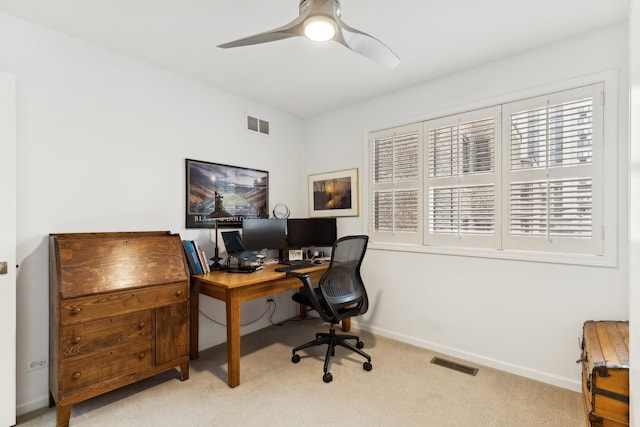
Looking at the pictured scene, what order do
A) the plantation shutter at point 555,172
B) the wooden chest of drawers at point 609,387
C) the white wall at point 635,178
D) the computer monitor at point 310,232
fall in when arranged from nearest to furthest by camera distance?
1. the white wall at point 635,178
2. the wooden chest of drawers at point 609,387
3. the plantation shutter at point 555,172
4. the computer monitor at point 310,232

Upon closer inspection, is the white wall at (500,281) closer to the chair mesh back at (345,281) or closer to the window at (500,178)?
the window at (500,178)

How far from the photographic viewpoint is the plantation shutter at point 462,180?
2.73m

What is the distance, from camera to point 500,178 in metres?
2.66

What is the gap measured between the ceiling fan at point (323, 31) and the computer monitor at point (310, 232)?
2.03 meters

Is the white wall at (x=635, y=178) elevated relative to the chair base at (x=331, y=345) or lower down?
elevated

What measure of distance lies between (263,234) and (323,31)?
205 cm

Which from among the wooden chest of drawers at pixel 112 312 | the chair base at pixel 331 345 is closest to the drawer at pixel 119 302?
the wooden chest of drawers at pixel 112 312

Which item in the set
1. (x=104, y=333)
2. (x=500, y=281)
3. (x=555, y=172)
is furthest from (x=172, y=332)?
(x=555, y=172)

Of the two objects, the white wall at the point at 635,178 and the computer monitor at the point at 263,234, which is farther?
the computer monitor at the point at 263,234

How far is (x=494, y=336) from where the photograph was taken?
2.70 meters

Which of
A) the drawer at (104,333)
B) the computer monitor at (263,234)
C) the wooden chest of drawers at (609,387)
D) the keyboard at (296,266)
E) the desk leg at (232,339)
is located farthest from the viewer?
the computer monitor at (263,234)

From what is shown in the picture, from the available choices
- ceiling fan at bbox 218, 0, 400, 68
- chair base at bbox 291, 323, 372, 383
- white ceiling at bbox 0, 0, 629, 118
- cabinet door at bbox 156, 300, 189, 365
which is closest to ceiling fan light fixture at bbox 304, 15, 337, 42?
ceiling fan at bbox 218, 0, 400, 68

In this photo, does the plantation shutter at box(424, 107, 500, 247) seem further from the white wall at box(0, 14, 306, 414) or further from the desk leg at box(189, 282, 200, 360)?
the desk leg at box(189, 282, 200, 360)

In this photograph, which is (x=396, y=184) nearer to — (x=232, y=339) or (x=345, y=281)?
(x=345, y=281)
